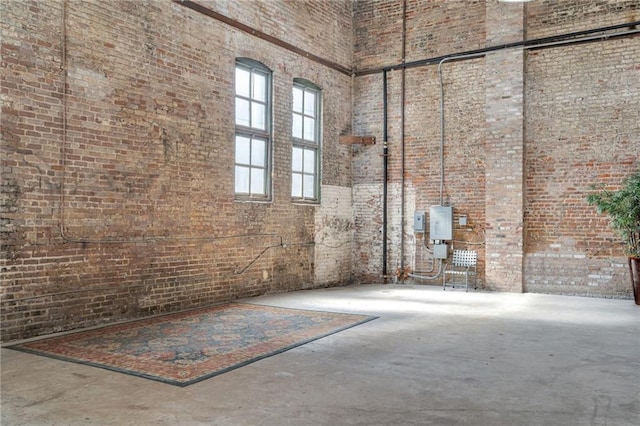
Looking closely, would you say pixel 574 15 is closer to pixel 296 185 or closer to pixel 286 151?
pixel 286 151

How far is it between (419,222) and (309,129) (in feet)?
8.78

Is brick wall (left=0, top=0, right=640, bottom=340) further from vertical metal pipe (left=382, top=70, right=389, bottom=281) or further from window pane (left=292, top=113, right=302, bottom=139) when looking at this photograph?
window pane (left=292, top=113, right=302, bottom=139)

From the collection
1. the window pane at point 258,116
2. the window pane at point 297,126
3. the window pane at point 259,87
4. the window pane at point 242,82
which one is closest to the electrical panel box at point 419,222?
the window pane at point 297,126

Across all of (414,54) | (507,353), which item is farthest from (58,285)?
(414,54)

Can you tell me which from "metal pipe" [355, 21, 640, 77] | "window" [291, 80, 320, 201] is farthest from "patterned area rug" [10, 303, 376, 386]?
"metal pipe" [355, 21, 640, 77]

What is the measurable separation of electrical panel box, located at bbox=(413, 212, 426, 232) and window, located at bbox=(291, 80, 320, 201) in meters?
1.90

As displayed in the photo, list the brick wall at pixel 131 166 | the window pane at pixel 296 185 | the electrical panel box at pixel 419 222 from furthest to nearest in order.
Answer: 1. the electrical panel box at pixel 419 222
2. the window pane at pixel 296 185
3. the brick wall at pixel 131 166

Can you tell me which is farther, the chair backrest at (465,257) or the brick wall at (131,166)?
the chair backrest at (465,257)

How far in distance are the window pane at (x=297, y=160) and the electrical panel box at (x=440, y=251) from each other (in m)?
2.87

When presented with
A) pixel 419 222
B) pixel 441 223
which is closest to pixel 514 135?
pixel 441 223

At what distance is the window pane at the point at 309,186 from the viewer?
31.6 ft

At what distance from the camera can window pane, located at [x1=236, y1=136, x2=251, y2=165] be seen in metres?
8.16

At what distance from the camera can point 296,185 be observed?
371 inches

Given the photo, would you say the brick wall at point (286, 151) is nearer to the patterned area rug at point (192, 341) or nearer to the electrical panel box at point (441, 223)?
the electrical panel box at point (441, 223)
